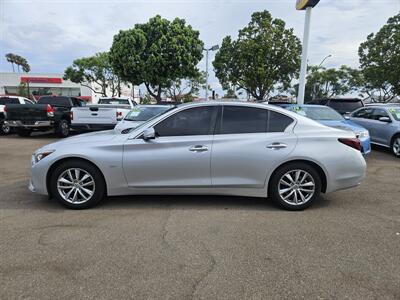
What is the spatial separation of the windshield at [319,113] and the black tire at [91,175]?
640cm

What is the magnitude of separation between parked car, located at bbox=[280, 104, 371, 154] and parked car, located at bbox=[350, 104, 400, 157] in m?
1.53

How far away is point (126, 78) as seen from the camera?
2766cm

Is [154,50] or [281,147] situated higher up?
[154,50]

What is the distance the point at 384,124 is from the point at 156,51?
19223mm

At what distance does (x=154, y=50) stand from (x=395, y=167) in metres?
21.0

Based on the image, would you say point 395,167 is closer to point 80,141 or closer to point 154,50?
point 80,141

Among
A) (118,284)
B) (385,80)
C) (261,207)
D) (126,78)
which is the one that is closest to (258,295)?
(118,284)

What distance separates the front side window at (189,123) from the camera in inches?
185

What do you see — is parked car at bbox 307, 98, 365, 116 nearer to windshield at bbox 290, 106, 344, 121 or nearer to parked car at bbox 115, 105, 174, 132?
windshield at bbox 290, 106, 344, 121

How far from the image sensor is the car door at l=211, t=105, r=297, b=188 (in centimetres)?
459

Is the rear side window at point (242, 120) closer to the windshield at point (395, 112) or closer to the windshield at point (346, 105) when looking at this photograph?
the windshield at point (395, 112)

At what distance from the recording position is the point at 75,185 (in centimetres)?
466

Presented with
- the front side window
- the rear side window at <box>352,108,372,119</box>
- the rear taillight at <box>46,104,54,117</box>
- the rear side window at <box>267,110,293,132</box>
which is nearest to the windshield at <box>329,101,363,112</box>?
the rear side window at <box>352,108,372,119</box>

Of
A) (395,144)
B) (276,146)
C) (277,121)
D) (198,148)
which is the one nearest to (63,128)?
(198,148)
